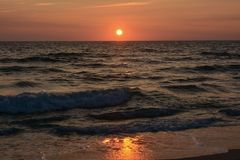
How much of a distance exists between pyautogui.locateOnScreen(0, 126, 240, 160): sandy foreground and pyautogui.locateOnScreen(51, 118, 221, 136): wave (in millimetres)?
427

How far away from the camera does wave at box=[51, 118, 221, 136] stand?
36.1 ft

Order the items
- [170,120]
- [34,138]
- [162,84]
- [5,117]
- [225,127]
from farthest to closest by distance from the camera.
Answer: [162,84] → [5,117] → [170,120] → [225,127] → [34,138]

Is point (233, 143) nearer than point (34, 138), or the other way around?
point (233, 143)

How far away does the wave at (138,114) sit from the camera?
1330 cm

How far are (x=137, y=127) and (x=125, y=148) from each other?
240cm

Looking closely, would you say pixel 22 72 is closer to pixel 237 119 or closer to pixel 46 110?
pixel 46 110

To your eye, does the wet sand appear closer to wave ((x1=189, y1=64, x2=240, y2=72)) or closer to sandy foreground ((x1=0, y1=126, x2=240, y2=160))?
sandy foreground ((x1=0, y1=126, x2=240, y2=160))

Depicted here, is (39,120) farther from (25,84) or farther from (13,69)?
(13,69)

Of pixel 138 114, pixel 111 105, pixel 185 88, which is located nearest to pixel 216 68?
pixel 185 88

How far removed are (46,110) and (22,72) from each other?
42.4ft

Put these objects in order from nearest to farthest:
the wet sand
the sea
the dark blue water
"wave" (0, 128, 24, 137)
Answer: the wet sand < "wave" (0, 128, 24, 137) < the sea < the dark blue water

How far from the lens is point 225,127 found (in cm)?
1162

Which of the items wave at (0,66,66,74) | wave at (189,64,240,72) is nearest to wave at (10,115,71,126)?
wave at (0,66,66,74)

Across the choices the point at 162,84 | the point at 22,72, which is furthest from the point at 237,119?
the point at 22,72
